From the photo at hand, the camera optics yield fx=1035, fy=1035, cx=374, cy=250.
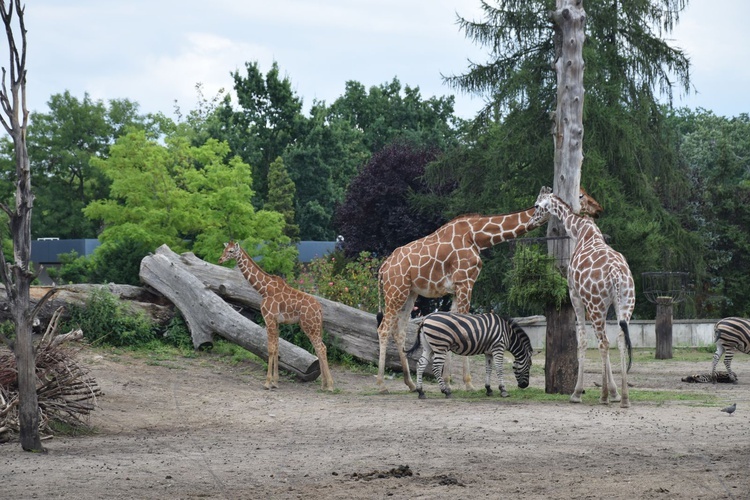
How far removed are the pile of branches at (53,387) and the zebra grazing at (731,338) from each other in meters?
11.7

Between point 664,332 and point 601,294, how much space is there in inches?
458

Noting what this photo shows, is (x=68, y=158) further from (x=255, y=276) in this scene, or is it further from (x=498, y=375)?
(x=498, y=375)

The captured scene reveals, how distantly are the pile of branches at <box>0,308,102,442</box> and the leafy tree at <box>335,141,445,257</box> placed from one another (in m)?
26.0

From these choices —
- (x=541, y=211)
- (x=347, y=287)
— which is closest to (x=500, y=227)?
(x=541, y=211)

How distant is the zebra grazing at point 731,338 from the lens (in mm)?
19266

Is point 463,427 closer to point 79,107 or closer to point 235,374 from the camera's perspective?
point 235,374

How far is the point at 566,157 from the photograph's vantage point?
Answer: 1683 centimetres

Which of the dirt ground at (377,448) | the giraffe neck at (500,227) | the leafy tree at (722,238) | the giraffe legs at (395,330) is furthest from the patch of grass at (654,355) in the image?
the dirt ground at (377,448)

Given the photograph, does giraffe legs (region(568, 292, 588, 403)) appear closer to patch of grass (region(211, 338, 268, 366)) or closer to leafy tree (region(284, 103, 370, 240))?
patch of grass (region(211, 338, 268, 366))

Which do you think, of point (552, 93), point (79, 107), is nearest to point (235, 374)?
point (552, 93)

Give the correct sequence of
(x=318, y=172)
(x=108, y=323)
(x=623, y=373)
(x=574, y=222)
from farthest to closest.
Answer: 1. (x=318, y=172)
2. (x=108, y=323)
3. (x=574, y=222)
4. (x=623, y=373)

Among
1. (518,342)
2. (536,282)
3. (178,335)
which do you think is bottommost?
(178,335)

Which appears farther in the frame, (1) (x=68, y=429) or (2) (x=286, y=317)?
(2) (x=286, y=317)

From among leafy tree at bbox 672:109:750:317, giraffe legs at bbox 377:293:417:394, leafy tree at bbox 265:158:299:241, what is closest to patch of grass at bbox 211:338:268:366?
giraffe legs at bbox 377:293:417:394
